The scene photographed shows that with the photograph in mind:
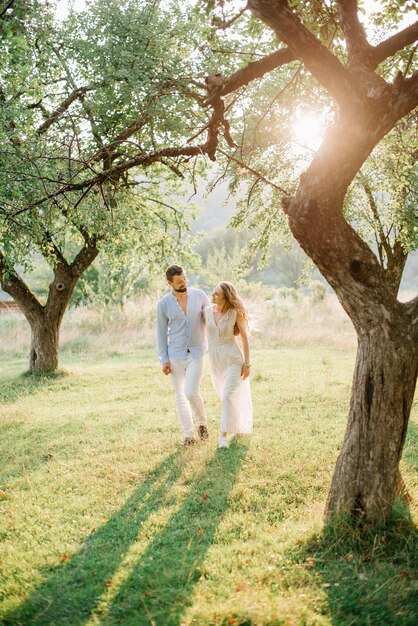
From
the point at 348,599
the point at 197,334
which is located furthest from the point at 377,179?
the point at 348,599

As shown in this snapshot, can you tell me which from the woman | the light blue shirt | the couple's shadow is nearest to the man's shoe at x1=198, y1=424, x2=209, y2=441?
the woman

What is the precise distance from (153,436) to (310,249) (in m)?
4.78

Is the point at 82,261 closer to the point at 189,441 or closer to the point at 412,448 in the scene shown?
the point at 189,441

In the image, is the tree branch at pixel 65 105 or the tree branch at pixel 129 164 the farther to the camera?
the tree branch at pixel 65 105

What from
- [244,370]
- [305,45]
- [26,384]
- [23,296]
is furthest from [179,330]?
[23,296]

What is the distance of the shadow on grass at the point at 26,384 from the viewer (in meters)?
12.5

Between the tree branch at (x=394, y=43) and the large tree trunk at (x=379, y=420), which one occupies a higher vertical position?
the tree branch at (x=394, y=43)

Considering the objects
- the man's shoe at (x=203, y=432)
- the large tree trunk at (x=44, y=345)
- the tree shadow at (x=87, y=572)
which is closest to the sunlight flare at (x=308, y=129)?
the man's shoe at (x=203, y=432)

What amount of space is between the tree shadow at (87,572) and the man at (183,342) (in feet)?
5.22

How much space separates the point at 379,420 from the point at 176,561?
81.0 inches

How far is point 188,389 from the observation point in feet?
24.5

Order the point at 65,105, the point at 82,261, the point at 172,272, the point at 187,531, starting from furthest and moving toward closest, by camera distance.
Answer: the point at 82,261
the point at 65,105
the point at 172,272
the point at 187,531

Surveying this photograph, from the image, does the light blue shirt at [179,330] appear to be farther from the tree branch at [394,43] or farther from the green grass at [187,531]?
the tree branch at [394,43]

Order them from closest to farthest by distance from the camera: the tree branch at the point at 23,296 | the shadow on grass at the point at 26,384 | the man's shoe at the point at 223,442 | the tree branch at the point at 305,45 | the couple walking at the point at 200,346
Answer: the tree branch at the point at 305,45 < the man's shoe at the point at 223,442 < the couple walking at the point at 200,346 < the shadow on grass at the point at 26,384 < the tree branch at the point at 23,296
